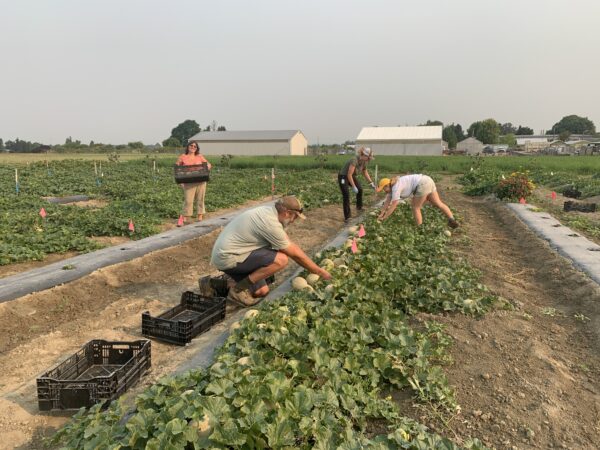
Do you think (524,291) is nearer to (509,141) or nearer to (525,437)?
(525,437)

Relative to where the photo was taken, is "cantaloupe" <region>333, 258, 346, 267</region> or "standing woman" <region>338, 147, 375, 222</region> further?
"standing woman" <region>338, 147, 375, 222</region>

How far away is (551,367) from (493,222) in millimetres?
8951

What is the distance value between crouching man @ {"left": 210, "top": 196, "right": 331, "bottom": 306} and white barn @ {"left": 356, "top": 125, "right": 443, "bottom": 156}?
2157 inches

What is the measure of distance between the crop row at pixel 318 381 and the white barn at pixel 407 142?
181 feet

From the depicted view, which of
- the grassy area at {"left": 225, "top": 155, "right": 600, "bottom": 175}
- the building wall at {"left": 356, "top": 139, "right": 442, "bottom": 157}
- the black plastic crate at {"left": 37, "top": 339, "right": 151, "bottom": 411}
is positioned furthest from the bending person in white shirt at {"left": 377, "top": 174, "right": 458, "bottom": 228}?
the building wall at {"left": 356, "top": 139, "right": 442, "bottom": 157}

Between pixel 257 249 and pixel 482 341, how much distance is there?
2.61m

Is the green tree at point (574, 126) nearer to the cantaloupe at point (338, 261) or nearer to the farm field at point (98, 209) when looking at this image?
the farm field at point (98, 209)

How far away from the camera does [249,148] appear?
7025 cm

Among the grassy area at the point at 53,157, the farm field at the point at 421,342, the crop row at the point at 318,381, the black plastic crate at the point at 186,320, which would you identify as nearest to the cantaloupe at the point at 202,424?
the crop row at the point at 318,381

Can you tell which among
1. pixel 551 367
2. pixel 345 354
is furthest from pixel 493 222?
pixel 345 354

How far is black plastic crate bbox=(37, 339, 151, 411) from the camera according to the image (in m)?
3.23

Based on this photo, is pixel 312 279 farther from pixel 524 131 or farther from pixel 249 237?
pixel 524 131

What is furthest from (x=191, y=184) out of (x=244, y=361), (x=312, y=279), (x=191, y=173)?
(x=244, y=361)

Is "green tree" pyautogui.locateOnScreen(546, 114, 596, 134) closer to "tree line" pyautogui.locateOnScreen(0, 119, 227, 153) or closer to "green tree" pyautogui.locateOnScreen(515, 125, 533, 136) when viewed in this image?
"green tree" pyautogui.locateOnScreen(515, 125, 533, 136)
